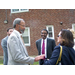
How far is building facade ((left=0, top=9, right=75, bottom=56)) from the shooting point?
1186cm

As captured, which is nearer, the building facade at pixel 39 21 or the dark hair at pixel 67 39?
the dark hair at pixel 67 39

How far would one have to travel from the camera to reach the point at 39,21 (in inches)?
487

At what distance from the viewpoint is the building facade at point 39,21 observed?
11859mm

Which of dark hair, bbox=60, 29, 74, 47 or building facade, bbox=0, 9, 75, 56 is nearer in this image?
dark hair, bbox=60, 29, 74, 47

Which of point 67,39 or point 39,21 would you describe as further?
point 39,21

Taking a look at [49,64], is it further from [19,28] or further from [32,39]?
[32,39]

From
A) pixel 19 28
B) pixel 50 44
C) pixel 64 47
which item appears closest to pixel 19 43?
pixel 19 28

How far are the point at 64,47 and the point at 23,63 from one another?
0.86m

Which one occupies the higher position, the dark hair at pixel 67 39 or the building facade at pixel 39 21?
the building facade at pixel 39 21

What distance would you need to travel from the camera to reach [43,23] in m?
12.3

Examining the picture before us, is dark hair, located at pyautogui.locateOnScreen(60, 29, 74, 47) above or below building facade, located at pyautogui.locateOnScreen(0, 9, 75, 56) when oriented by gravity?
below

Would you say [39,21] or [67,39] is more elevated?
[39,21]

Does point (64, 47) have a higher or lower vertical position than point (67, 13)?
lower
